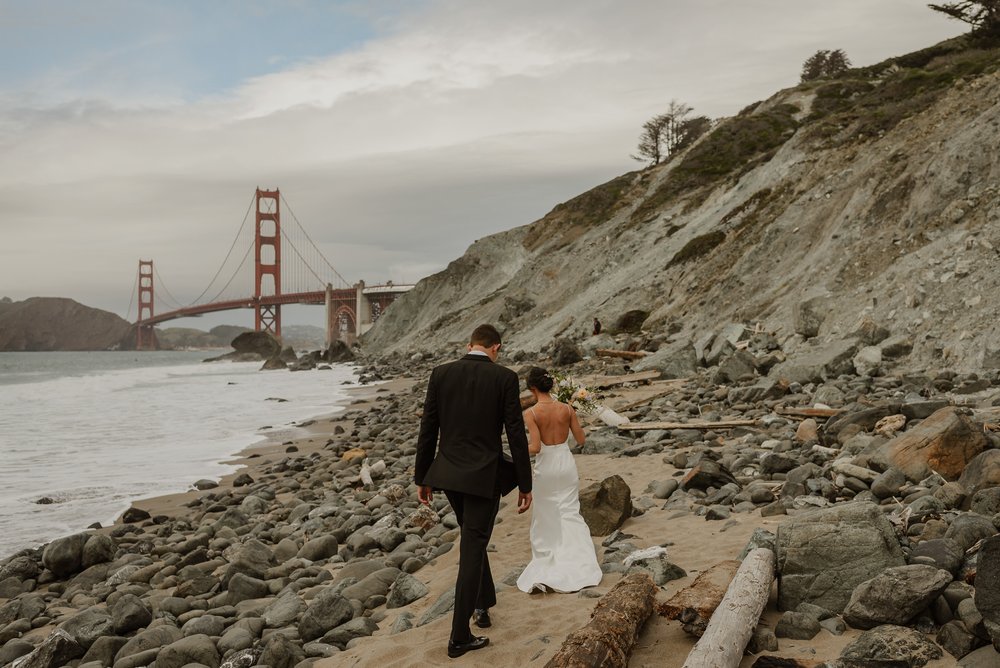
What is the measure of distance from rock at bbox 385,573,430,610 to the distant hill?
189278 millimetres

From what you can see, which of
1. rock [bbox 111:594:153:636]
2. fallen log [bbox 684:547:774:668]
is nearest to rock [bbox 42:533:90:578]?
rock [bbox 111:594:153:636]

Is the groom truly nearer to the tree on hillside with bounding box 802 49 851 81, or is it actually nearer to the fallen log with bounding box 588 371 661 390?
the fallen log with bounding box 588 371 661 390

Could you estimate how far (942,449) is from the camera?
21.5 ft

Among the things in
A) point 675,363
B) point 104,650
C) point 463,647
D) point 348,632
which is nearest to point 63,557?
point 104,650

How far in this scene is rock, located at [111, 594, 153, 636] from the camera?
21.3 ft

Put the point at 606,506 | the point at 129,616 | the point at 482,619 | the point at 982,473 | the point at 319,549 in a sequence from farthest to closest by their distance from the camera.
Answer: the point at 319,549 → the point at 606,506 → the point at 129,616 → the point at 982,473 → the point at 482,619

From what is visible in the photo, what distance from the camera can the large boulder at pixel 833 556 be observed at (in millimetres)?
4387

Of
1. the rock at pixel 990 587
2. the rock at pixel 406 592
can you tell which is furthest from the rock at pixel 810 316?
the rock at pixel 990 587

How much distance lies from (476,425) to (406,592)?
2.19 meters

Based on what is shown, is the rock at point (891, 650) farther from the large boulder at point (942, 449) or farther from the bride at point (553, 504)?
the large boulder at point (942, 449)

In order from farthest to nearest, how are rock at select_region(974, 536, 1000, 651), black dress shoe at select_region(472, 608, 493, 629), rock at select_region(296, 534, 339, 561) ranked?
rock at select_region(296, 534, 339, 561) → black dress shoe at select_region(472, 608, 493, 629) → rock at select_region(974, 536, 1000, 651)

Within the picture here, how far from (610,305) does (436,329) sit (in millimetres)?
25132

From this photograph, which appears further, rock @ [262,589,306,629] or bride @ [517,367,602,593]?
rock @ [262,589,306,629]

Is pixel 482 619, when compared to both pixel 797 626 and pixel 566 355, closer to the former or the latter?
pixel 797 626
